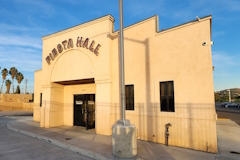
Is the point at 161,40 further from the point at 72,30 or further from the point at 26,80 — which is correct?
the point at 26,80

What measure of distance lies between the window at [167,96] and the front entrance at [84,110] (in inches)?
225

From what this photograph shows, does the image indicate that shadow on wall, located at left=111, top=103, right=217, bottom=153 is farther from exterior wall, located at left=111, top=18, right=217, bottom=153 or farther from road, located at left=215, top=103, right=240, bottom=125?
road, located at left=215, top=103, right=240, bottom=125

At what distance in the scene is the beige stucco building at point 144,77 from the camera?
6.84 meters

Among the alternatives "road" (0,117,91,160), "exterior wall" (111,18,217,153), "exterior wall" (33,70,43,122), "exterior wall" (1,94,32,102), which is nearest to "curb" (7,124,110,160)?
"road" (0,117,91,160)

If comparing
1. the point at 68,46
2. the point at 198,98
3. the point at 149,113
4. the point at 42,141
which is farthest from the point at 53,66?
the point at 198,98

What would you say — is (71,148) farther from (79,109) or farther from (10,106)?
(10,106)

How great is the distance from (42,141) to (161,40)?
835 centimetres

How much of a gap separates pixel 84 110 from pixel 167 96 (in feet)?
22.6

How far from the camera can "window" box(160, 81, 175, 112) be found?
7.65 m

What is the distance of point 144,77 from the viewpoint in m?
8.54

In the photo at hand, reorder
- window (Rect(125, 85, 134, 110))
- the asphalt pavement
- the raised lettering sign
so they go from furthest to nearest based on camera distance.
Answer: the raised lettering sign → window (Rect(125, 85, 134, 110)) → the asphalt pavement

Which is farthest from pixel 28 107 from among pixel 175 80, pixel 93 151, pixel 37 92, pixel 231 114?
pixel 231 114

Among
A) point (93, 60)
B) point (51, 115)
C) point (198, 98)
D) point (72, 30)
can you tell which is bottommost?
point (51, 115)

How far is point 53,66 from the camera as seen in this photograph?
491 inches
